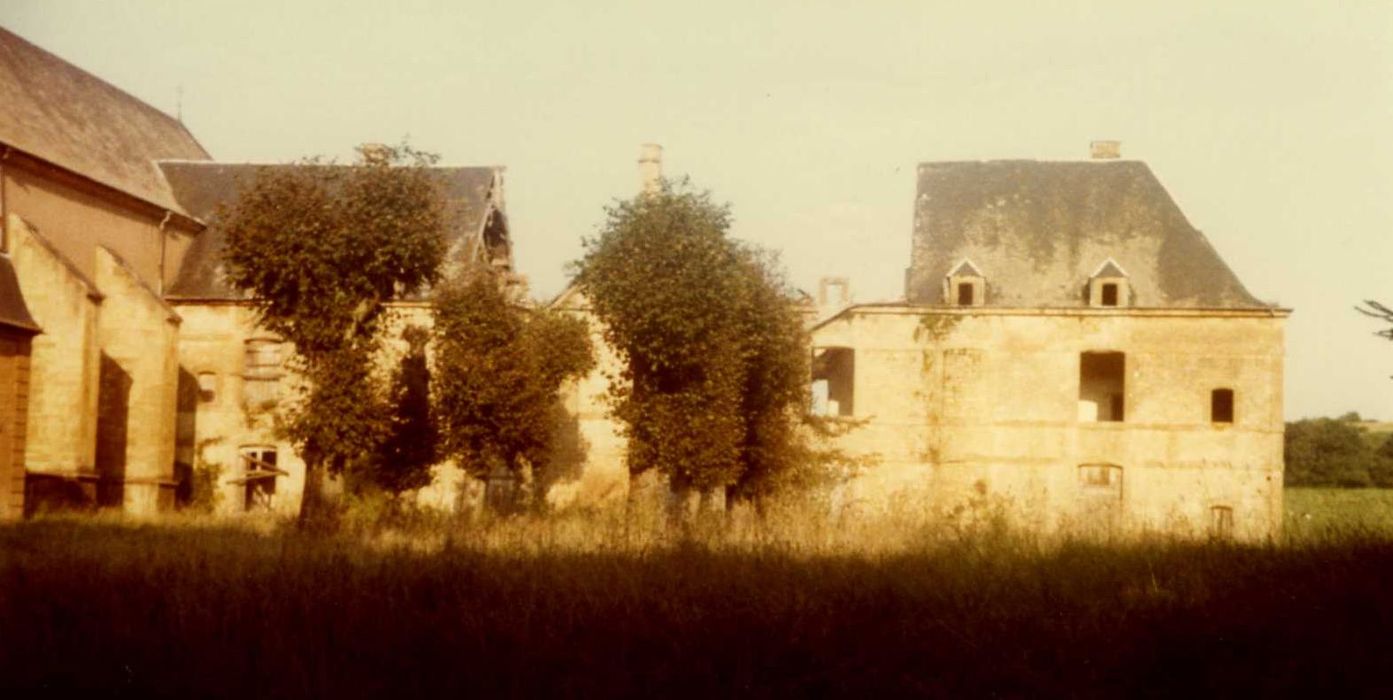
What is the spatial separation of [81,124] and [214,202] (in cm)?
422

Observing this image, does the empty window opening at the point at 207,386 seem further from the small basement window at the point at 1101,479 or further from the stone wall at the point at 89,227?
the small basement window at the point at 1101,479

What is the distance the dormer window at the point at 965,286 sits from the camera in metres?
A: 32.8

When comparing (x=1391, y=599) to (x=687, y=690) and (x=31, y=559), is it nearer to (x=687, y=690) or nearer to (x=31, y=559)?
(x=687, y=690)

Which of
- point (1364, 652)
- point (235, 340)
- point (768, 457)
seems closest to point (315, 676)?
point (1364, 652)

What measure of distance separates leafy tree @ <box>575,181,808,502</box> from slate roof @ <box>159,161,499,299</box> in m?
10.5

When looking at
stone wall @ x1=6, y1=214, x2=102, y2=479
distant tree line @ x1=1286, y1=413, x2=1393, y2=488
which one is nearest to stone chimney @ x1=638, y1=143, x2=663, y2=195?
stone wall @ x1=6, y1=214, x2=102, y2=479

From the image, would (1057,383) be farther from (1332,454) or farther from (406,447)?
(1332,454)

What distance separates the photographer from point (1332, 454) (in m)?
62.7

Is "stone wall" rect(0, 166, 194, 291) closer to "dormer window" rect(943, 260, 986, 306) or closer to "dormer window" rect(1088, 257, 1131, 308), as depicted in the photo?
"dormer window" rect(943, 260, 986, 306)

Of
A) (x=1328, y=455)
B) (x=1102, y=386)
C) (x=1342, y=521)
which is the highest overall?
(x=1102, y=386)

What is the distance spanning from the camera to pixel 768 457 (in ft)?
86.8

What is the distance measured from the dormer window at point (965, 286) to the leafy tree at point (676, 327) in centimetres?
1041

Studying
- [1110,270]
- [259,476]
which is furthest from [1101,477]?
[259,476]

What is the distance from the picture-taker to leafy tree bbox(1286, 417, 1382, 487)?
200 ft
